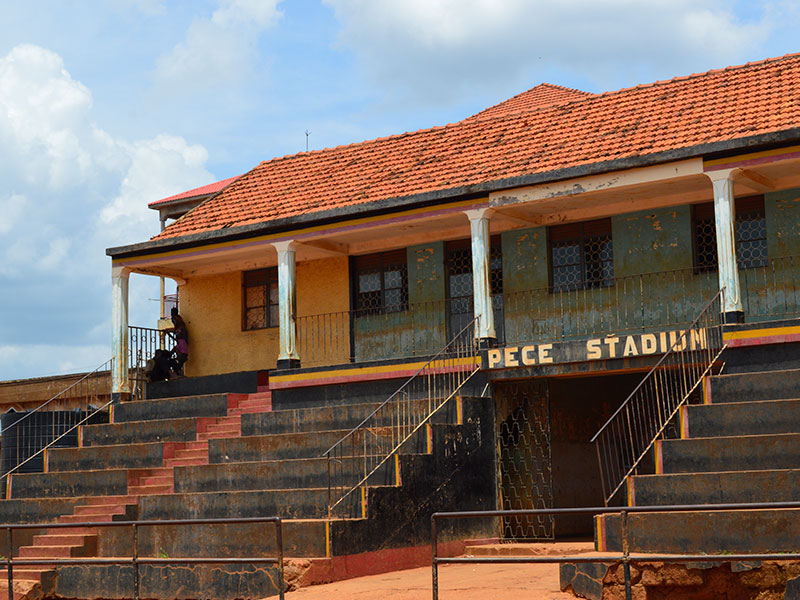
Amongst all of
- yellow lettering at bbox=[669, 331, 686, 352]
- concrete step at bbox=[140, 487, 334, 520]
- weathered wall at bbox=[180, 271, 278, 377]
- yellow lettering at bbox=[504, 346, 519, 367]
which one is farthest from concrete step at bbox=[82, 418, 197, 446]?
yellow lettering at bbox=[669, 331, 686, 352]

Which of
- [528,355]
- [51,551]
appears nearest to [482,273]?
[528,355]

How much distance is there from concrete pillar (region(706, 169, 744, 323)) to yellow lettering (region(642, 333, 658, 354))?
101 cm

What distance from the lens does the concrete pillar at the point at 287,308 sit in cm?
1948

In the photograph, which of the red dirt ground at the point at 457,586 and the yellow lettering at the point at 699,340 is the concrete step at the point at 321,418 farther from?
the yellow lettering at the point at 699,340

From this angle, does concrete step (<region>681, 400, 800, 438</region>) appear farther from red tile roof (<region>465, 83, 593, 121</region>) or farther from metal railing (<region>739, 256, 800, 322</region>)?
red tile roof (<region>465, 83, 593, 121</region>)

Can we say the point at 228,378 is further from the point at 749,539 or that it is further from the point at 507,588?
the point at 749,539

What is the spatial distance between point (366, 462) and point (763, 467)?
17.5 ft

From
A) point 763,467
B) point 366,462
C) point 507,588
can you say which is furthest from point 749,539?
point 366,462

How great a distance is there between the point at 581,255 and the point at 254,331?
22.7 feet

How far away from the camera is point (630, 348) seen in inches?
642

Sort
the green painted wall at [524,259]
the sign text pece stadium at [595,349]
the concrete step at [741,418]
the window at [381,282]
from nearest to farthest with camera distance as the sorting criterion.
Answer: the concrete step at [741,418], the sign text pece stadium at [595,349], the green painted wall at [524,259], the window at [381,282]

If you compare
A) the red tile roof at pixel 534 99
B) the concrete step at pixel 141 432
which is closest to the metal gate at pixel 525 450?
the concrete step at pixel 141 432

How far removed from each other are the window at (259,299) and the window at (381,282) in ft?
6.35

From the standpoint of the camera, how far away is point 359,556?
557 inches
